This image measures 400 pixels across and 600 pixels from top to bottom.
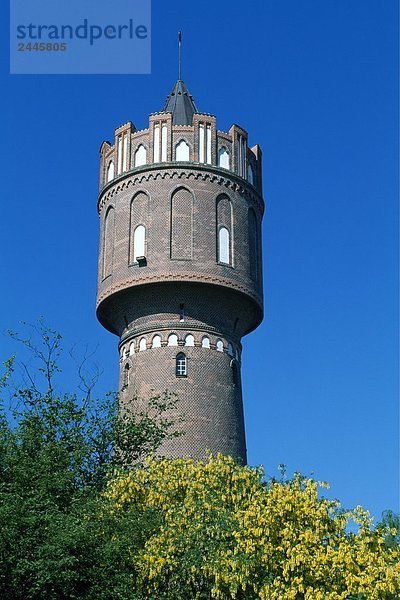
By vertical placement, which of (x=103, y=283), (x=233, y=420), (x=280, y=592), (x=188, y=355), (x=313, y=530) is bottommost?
(x=280, y=592)

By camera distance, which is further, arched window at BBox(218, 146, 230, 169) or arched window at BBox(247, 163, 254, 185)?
arched window at BBox(247, 163, 254, 185)

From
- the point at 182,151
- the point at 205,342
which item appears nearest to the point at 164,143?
the point at 182,151

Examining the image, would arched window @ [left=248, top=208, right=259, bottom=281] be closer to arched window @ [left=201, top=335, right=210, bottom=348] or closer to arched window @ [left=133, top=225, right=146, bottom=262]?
arched window @ [left=201, top=335, right=210, bottom=348]

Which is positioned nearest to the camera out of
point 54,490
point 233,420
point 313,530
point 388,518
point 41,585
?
point 41,585

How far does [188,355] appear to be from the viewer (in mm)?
27578

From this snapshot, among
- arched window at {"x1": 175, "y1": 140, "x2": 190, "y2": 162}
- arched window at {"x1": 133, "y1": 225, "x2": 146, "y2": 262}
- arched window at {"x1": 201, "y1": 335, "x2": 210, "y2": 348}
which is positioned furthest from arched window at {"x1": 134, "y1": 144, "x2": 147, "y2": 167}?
arched window at {"x1": 201, "y1": 335, "x2": 210, "y2": 348}

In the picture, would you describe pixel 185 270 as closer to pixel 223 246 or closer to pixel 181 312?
pixel 181 312

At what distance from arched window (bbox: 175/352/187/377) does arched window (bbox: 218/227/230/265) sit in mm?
3139

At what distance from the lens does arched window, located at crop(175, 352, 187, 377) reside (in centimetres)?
2742

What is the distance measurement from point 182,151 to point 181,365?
22.3 feet

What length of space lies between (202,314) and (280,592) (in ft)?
45.1

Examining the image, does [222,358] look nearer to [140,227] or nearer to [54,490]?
[140,227]

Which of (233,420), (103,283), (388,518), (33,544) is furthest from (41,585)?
(388,518)

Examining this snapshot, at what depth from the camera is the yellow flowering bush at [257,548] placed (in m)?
15.1
